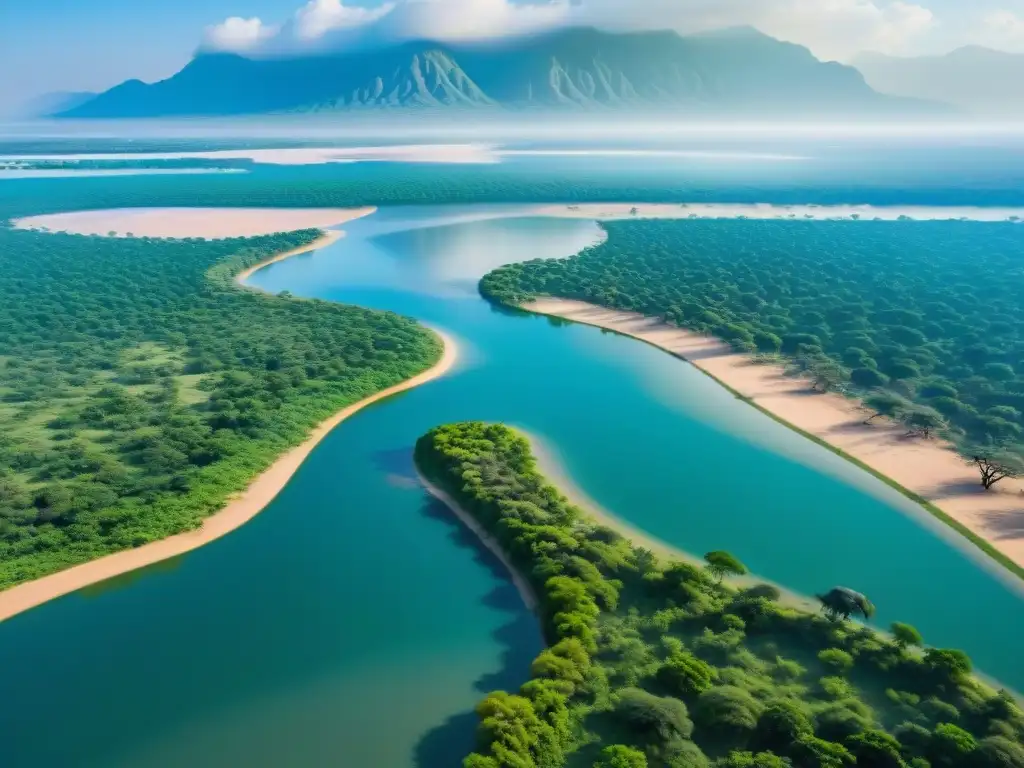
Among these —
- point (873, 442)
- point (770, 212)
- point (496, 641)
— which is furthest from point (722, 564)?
point (770, 212)

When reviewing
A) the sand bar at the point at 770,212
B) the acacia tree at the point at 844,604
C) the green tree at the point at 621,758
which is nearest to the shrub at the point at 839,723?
the acacia tree at the point at 844,604

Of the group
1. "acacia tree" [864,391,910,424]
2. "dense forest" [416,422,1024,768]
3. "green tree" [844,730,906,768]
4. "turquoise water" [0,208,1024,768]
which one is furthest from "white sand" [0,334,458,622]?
"acacia tree" [864,391,910,424]

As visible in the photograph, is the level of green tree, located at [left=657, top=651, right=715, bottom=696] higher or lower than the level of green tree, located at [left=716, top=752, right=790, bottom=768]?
higher

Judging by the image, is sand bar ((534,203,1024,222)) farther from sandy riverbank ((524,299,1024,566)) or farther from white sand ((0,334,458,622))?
white sand ((0,334,458,622))

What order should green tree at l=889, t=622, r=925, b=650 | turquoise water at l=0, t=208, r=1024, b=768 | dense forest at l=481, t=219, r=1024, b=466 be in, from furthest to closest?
dense forest at l=481, t=219, r=1024, b=466 < green tree at l=889, t=622, r=925, b=650 < turquoise water at l=0, t=208, r=1024, b=768

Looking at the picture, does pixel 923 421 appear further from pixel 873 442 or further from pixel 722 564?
pixel 722 564

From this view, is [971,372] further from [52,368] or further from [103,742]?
[52,368]
